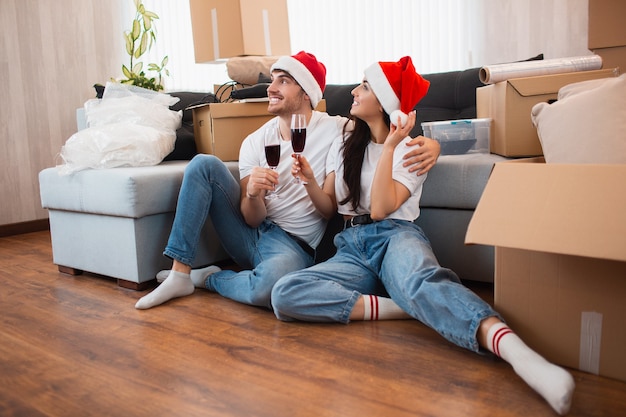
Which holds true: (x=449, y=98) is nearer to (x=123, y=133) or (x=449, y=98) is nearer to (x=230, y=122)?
(x=230, y=122)

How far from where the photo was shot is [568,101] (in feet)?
5.63

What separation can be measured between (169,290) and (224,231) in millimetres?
278

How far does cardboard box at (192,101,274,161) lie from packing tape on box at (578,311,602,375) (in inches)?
64.3

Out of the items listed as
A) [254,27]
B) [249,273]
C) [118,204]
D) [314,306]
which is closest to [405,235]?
[314,306]

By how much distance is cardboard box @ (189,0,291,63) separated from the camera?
3.27m

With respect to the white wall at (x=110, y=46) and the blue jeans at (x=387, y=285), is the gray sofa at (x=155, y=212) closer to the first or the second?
the blue jeans at (x=387, y=285)

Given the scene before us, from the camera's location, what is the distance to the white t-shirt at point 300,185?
2.04 m

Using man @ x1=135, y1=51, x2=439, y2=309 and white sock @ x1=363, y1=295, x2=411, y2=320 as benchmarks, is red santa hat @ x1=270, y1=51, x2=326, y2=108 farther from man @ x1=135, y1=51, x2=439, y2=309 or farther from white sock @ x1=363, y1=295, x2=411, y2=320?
white sock @ x1=363, y1=295, x2=411, y2=320

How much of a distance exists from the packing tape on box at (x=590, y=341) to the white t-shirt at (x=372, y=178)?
0.64 meters

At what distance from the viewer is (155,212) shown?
2.24 meters

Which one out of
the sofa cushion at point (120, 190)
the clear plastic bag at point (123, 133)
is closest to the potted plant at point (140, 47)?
the clear plastic bag at point (123, 133)

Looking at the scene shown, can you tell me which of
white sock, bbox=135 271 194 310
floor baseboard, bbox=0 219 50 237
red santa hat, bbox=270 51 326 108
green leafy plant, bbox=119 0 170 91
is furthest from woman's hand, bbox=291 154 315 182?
floor baseboard, bbox=0 219 50 237

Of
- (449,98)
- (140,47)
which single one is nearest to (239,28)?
(140,47)

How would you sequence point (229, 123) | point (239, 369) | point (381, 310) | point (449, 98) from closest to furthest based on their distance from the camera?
point (239, 369)
point (381, 310)
point (229, 123)
point (449, 98)
